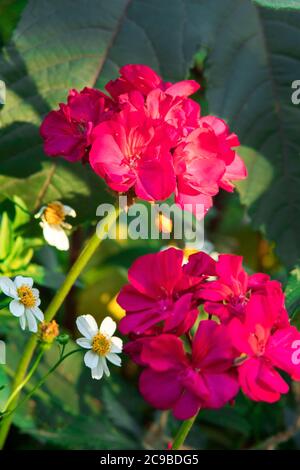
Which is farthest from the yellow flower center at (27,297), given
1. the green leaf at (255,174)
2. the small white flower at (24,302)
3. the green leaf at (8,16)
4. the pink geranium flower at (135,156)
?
the green leaf at (8,16)

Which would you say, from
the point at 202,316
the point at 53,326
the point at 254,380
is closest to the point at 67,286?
the point at 53,326

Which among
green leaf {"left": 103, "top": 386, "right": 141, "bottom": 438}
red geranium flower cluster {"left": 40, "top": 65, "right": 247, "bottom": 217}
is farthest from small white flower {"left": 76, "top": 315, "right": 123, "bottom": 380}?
green leaf {"left": 103, "top": 386, "right": 141, "bottom": 438}

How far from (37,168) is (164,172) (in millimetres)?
259

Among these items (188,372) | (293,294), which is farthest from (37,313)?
(293,294)

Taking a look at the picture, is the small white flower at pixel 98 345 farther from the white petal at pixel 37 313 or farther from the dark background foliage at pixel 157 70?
the dark background foliage at pixel 157 70

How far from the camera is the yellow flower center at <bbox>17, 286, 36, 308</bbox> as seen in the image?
2.18ft

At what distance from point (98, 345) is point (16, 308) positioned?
75 millimetres

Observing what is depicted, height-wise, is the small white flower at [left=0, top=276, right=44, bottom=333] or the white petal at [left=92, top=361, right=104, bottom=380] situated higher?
the small white flower at [left=0, top=276, right=44, bottom=333]

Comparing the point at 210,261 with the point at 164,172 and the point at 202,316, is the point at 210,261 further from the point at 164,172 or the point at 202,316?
the point at 202,316

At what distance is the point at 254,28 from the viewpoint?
0.91 metres

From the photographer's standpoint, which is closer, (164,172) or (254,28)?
(164,172)

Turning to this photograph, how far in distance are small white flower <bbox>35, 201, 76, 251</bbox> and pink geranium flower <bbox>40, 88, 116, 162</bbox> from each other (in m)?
0.10

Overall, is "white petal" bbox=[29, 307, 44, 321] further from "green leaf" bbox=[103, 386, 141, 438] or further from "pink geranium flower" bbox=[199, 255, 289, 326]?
"green leaf" bbox=[103, 386, 141, 438]

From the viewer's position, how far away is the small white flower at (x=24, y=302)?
650 mm
